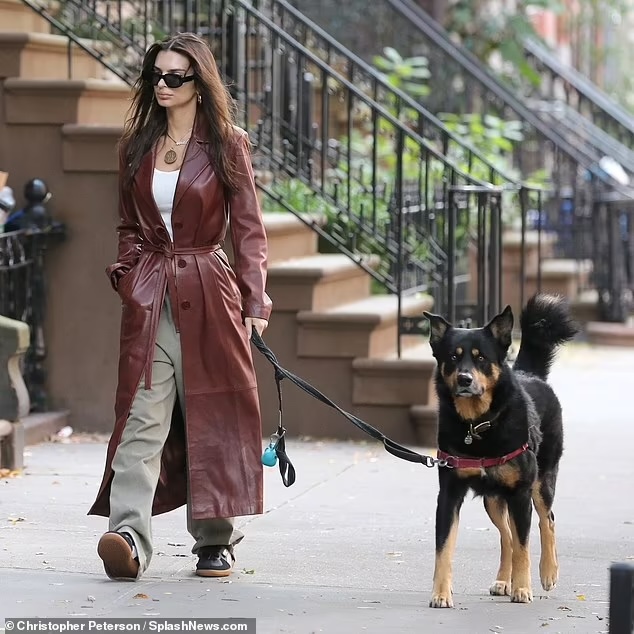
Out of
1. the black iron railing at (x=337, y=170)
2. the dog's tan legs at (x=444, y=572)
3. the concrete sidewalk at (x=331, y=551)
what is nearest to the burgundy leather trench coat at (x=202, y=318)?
the concrete sidewalk at (x=331, y=551)

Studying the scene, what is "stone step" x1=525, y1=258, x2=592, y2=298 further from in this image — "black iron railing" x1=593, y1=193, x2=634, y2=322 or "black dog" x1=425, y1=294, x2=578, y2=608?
"black dog" x1=425, y1=294, x2=578, y2=608

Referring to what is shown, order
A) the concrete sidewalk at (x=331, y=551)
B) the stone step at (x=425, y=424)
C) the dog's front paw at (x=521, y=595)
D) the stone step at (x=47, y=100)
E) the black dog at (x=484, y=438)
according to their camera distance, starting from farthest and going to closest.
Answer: the stone step at (x=47, y=100)
the stone step at (x=425, y=424)
the dog's front paw at (x=521, y=595)
the black dog at (x=484, y=438)
the concrete sidewalk at (x=331, y=551)

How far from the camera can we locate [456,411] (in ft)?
17.8

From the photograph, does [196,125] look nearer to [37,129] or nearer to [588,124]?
[37,129]

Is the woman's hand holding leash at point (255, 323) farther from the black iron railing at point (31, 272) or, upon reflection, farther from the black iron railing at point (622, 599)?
the black iron railing at point (31, 272)

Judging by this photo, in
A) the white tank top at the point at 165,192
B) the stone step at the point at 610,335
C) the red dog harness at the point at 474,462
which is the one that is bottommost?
the stone step at the point at 610,335

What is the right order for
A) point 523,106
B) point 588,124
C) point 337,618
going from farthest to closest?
point 588,124 < point 523,106 < point 337,618

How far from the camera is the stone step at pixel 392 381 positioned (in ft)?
29.5

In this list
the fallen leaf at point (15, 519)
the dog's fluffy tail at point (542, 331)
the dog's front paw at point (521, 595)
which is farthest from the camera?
the fallen leaf at point (15, 519)

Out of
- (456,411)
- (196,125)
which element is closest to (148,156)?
(196,125)

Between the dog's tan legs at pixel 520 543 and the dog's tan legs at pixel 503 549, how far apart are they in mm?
103

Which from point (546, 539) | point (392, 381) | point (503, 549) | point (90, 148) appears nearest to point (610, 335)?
point (392, 381)

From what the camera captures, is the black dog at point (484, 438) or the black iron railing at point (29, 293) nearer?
the black dog at point (484, 438)

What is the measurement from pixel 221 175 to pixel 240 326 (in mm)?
590
